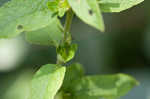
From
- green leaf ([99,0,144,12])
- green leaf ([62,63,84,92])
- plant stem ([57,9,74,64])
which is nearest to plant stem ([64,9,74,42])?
plant stem ([57,9,74,64])

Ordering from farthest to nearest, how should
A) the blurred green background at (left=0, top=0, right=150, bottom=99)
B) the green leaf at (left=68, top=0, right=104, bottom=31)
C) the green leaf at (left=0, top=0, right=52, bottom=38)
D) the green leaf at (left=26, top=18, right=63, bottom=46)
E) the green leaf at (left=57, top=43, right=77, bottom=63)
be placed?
the blurred green background at (left=0, top=0, right=150, bottom=99), the green leaf at (left=26, top=18, right=63, bottom=46), the green leaf at (left=57, top=43, right=77, bottom=63), the green leaf at (left=0, top=0, right=52, bottom=38), the green leaf at (left=68, top=0, right=104, bottom=31)

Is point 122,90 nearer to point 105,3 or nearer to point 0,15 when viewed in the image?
point 105,3

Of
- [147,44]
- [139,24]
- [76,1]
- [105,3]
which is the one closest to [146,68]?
[147,44]

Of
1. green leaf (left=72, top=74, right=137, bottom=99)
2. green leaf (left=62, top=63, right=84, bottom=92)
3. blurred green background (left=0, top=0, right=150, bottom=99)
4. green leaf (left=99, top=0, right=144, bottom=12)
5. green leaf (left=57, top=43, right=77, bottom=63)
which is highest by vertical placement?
green leaf (left=99, top=0, right=144, bottom=12)

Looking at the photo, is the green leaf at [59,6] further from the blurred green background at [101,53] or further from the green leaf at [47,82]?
the blurred green background at [101,53]

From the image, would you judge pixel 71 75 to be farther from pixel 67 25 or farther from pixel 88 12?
pixel 88 12

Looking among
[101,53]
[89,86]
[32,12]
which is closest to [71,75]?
[89,86]

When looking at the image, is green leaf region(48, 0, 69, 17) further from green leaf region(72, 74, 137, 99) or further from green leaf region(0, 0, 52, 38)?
green leaf region(72, 74, 137, 99)

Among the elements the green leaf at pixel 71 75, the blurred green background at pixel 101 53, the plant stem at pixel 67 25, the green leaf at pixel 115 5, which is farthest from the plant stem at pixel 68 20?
the blurred green background at pixel 101 53
